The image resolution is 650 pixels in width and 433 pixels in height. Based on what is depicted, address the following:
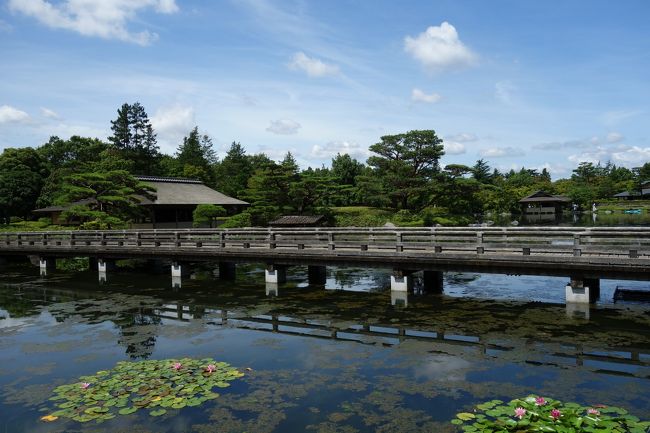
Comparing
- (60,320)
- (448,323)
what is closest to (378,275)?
(448,323)

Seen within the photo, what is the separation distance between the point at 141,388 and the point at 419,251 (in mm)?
11964

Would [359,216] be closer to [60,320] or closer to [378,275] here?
[378,275]

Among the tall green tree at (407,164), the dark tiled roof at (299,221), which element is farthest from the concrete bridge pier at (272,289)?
the tall green tree at (407,164)

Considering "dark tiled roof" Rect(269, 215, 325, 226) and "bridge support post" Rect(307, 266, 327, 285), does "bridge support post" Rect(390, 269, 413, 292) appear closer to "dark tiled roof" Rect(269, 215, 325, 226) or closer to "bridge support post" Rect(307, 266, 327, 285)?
"bridge support post" Rect(307, 266, 327, 285)

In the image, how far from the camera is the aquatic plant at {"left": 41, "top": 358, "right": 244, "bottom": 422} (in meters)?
8.69

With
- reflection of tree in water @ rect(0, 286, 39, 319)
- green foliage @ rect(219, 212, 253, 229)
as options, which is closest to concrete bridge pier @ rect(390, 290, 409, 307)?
reflection of tree in water @ rect(0, 286, 39, 319)

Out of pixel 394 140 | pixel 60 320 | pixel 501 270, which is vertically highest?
pixel 394 140

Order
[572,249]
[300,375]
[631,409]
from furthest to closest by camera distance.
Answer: [572,249] → [300,375] → [631,409]

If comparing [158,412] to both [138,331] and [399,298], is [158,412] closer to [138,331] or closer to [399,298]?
[138,331]

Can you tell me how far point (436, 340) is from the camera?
1283cm

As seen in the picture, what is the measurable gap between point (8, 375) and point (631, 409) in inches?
511

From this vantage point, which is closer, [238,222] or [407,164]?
[238,222]

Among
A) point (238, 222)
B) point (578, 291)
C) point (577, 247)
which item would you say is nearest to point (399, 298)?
point (578, 291)

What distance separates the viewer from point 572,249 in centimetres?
1582
